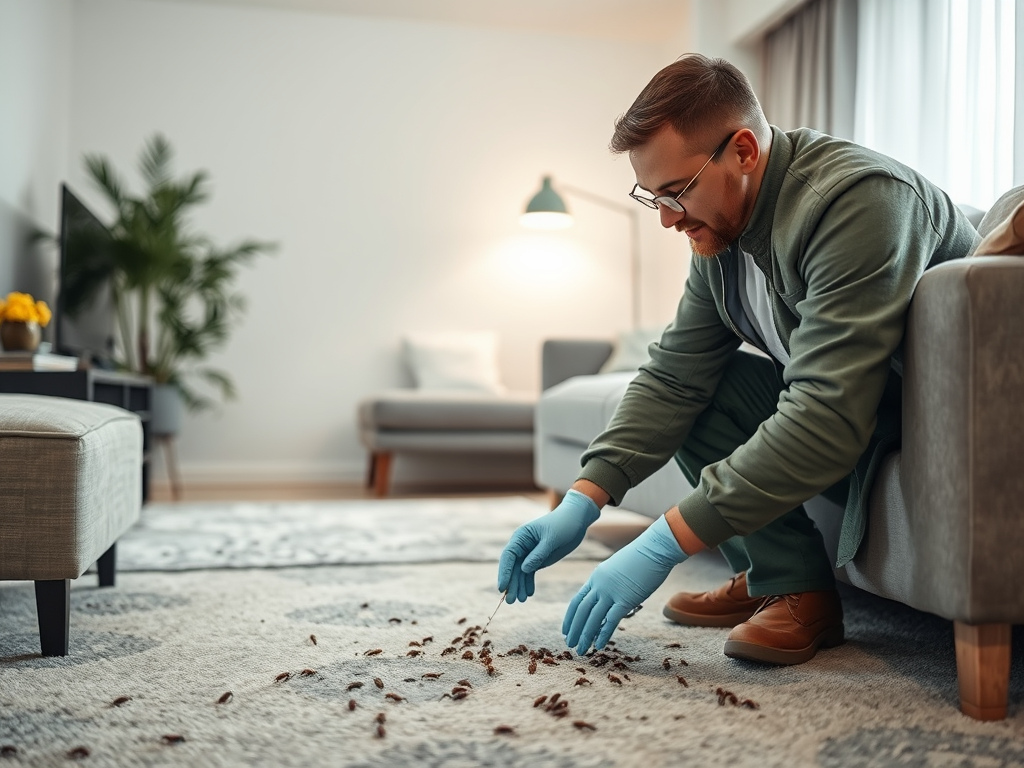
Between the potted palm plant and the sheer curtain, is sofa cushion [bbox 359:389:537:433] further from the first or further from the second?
the sheer curtain

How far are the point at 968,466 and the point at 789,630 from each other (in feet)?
1.40

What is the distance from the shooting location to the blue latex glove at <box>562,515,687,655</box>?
123 centimetres

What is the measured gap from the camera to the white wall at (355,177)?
477cm

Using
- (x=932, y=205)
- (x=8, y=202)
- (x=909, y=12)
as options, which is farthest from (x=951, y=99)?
(x=8, y=202)

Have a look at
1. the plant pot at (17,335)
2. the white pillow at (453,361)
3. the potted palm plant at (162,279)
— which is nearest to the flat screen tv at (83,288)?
the potted palm plant at (162,279)

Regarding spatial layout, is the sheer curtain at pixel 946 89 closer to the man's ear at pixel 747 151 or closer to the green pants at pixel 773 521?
the green pants at pixel 773 521

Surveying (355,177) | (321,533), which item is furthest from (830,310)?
(355,177)

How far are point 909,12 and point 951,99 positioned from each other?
0.49 meters

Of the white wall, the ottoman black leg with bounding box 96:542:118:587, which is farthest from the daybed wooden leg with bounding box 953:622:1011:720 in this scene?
the white wall

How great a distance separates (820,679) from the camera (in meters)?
1.24

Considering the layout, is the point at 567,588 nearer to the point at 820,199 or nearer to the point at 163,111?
the point at 820,199

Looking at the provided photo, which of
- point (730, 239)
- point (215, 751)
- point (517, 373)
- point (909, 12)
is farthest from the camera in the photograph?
point (517, 373)

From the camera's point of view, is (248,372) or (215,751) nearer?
(215,751)

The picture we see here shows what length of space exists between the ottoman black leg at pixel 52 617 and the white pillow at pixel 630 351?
231cm
